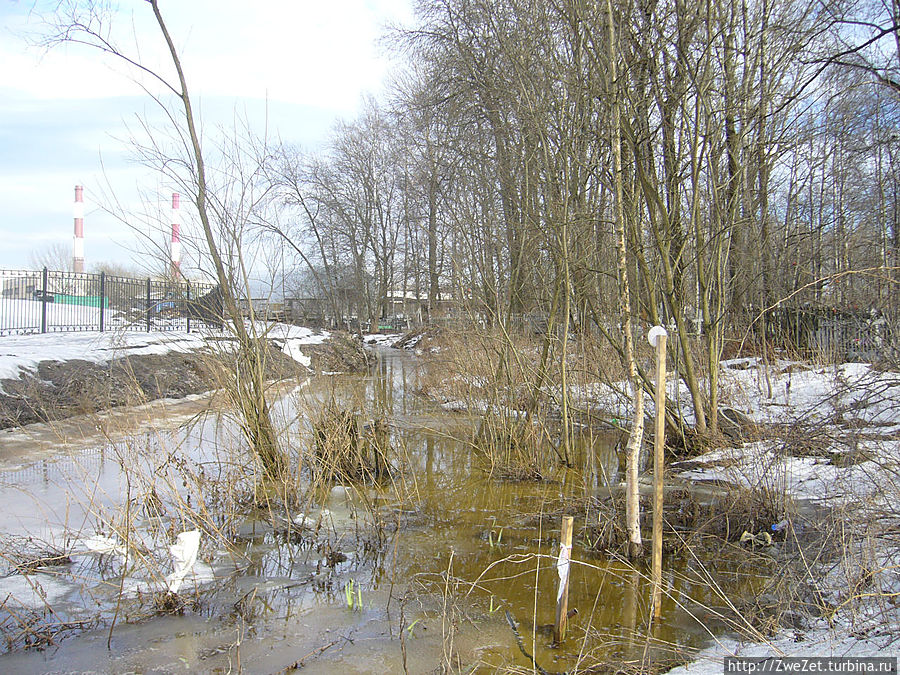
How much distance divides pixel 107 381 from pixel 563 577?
9730mm

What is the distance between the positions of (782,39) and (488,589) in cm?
775

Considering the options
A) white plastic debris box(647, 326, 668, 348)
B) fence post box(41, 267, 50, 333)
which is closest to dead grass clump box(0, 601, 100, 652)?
white plastic debris box(647, 326, 668, 348)

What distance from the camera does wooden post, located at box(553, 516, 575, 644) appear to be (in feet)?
10.8

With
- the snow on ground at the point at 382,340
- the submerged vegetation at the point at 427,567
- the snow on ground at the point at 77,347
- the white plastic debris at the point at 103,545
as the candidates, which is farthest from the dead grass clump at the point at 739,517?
the snow on ground at the point at 382,340

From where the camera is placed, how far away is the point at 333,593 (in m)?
4.24

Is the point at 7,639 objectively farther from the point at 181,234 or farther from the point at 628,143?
the point at 628,143

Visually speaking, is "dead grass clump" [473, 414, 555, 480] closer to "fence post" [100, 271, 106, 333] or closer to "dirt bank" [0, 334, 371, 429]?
"dirt bank" [0, 334, 371, 429]

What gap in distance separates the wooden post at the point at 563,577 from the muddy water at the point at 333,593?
0.12 metres

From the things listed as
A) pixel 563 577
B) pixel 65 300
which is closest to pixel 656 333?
pixel 563 577

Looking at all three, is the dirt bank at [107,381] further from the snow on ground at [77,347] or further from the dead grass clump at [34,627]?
the dead grass clump at [34,627]

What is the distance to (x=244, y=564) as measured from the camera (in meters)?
4.67

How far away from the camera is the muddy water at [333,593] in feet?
11.4

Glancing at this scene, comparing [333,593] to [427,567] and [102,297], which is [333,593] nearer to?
[427,567]

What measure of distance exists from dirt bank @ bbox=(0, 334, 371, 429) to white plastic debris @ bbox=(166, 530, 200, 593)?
2.17m
